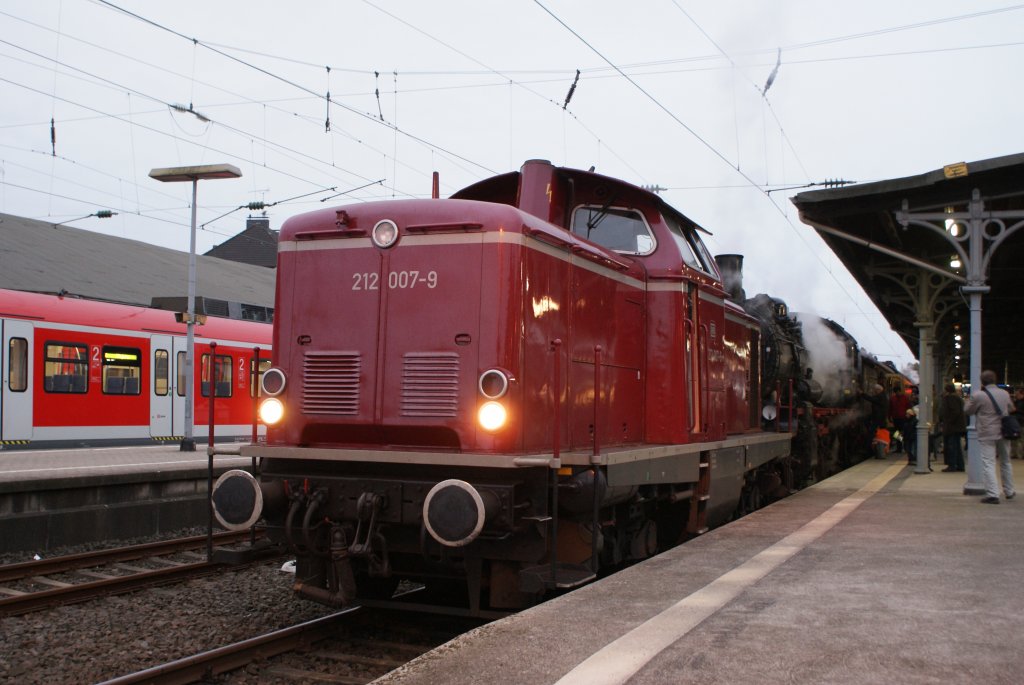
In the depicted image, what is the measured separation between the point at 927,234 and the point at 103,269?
918 inches

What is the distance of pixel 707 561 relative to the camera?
6504 millimetres

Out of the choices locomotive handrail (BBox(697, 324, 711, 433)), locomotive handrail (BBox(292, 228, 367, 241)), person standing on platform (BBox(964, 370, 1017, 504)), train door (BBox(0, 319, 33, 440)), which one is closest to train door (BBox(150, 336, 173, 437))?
train door (BBox(0, 319, 33, 440))

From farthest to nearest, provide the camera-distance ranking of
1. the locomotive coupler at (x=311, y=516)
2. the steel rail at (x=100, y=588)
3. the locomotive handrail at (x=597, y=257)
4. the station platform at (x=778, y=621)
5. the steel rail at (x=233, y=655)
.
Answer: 1. the steel rail at (x=100, y=588)
2. the locomotive handrail at (x=597, y=257)
3. the locomotive coupler at (x=311, y=516)
4. the steel rail at (x=233, y=655)
5. the station platform at (x=778, y=621)

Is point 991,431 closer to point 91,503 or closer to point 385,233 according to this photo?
point 385,233

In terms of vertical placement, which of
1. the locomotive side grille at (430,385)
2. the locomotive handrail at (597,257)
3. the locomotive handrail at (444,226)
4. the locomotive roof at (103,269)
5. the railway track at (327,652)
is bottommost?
the railway track at (327,652)

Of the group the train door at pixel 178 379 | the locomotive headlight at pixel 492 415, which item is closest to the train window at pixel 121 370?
the train door at pixel 178 379

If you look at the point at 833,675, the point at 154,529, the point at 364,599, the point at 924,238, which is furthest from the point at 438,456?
the point at 924,238

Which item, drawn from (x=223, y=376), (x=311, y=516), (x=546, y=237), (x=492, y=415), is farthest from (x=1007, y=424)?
(x=223, y=376)

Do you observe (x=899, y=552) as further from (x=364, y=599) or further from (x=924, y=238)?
(x=924, y=238)

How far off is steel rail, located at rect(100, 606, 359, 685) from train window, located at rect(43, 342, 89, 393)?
12.6 metres

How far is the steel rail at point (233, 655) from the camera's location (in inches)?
193

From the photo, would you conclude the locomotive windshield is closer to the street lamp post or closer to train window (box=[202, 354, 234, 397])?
the street lamp post

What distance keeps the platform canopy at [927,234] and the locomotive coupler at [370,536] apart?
9.41 meters

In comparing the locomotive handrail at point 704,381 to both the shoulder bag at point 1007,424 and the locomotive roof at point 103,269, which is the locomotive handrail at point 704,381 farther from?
the locomotive roof at point 103,269
